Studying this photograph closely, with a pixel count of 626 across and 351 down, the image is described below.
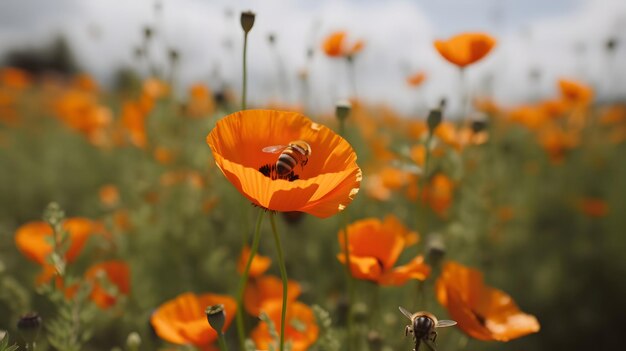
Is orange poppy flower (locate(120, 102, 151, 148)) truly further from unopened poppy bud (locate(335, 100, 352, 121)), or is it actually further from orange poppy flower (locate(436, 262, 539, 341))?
orange poppy flower (locate(436, 262, 539, 341))

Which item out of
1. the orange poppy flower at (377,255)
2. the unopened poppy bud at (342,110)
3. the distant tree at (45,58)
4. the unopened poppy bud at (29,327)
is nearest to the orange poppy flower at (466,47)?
the unopened poppy bud at (342,110)

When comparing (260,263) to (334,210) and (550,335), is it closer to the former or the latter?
(334,210)

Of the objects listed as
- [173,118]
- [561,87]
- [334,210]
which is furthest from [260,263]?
[561,87]

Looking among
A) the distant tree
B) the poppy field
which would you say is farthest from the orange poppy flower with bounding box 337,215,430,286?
the distant tree

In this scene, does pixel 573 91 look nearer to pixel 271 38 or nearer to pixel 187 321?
pixel 271 38

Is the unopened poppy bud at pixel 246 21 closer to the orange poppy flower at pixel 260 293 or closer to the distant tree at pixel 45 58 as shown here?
the orange poppy flower at pixel 260 293

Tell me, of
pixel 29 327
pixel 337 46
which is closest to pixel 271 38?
pixel 337 46
